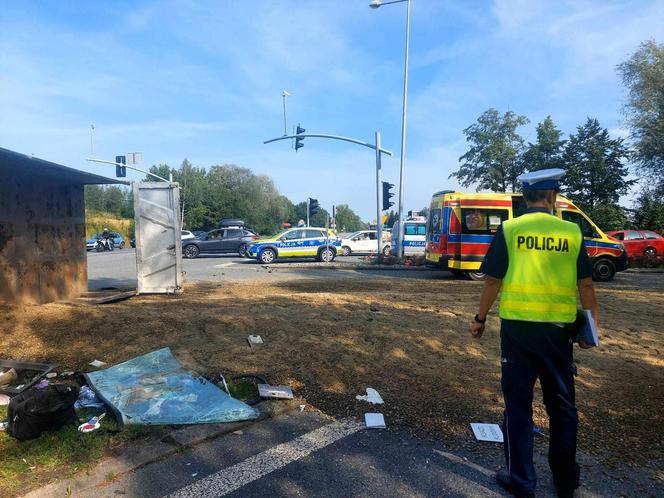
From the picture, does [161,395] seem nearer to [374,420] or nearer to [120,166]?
[374,420]

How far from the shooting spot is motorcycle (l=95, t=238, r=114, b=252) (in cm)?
3700

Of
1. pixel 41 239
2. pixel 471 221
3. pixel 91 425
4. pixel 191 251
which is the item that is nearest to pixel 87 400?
pixel 91 425

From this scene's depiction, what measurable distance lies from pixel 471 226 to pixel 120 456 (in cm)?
1263

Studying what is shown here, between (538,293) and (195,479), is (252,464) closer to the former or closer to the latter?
(195,479)

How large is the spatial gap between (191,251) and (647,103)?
27.8 meters

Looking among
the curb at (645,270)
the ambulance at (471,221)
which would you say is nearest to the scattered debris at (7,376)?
the ambulance at (471,221)

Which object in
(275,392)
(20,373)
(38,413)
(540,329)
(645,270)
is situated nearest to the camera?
(540,329)

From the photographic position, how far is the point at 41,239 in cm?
874

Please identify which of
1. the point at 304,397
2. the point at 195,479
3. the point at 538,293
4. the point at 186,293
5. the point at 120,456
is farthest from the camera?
the point at 186,293

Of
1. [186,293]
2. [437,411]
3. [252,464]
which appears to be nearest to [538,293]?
[437,411]

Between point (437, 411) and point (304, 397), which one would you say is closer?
point (437, 411)

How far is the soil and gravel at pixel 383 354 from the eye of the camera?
4.06 m

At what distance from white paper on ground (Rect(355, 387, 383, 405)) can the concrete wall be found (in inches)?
253

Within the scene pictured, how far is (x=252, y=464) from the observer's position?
327cm
